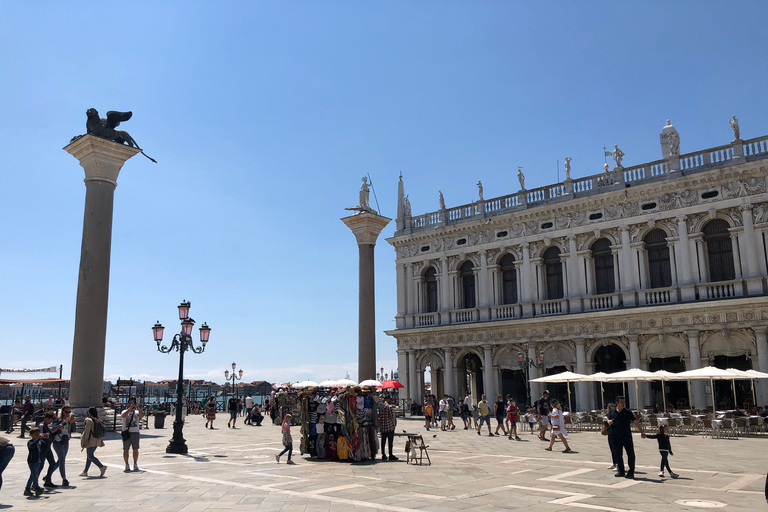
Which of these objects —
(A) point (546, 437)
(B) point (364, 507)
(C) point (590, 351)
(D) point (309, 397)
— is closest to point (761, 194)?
(C) point (590, 351)

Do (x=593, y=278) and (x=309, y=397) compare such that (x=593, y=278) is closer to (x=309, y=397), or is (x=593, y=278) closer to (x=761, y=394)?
(x=761, y=394)

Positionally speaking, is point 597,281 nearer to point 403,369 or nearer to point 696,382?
point 696,382

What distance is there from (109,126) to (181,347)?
1012cm

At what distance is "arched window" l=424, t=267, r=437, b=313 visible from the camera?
131ft

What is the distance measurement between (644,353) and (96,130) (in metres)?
25.0

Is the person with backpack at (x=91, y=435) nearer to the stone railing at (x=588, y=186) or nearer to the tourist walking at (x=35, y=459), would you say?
the tourist walking at (x=35, y=459)

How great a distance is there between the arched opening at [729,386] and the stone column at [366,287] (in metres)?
14.9

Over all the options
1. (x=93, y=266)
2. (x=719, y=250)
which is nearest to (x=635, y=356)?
(x=719, y=250)

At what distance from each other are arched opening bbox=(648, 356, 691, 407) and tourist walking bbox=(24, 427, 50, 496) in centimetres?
2611

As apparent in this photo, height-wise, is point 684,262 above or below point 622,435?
above

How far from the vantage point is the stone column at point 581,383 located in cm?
3228

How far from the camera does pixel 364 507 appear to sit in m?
9.75

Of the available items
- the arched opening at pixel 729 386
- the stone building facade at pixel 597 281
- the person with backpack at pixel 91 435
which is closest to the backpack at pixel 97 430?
the person with backpack at pixel 91 435

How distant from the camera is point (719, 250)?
1175 inches
